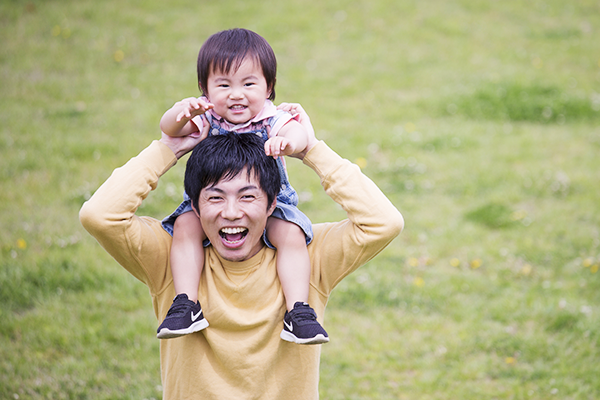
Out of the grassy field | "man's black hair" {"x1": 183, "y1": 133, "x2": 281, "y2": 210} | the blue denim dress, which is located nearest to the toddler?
the blue denim dress

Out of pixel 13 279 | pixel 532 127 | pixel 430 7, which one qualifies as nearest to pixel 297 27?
pixel 430 7

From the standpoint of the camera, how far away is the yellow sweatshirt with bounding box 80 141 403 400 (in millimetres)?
2916

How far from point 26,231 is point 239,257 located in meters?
4.72

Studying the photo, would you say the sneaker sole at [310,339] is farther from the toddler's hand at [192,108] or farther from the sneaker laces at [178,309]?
the toddler's hand at [192,108]

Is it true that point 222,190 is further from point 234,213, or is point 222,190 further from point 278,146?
point 278,146

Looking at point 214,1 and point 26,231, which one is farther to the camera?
point 214,1

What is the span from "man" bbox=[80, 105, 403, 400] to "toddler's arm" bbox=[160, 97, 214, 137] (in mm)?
64

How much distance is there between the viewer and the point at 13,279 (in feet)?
19.3

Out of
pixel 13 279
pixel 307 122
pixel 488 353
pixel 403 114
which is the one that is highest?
pixel 307 122

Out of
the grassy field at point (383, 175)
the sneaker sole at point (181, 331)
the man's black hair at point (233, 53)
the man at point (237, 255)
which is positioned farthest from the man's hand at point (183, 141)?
the grassy field at point (383, 175)

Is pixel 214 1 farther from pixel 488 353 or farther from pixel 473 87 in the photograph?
pixel 488 353

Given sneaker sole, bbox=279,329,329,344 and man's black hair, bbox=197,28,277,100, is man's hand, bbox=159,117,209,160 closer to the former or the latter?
man's black hair, bbox=197,28,277,100

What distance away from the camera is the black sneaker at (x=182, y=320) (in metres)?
2.73

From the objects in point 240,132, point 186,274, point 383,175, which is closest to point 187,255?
point 186,274
